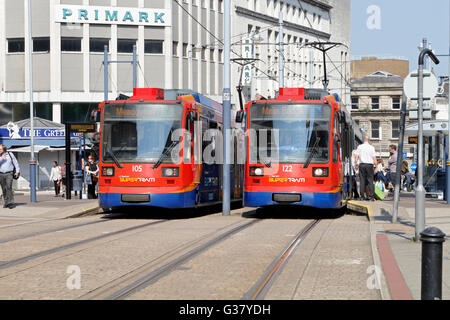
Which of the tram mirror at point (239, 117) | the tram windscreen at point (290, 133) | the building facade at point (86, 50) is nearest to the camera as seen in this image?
the tram windscreen at point (290, 133)

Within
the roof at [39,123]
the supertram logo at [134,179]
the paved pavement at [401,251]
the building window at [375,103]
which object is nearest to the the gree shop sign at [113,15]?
the roof at [39,123]

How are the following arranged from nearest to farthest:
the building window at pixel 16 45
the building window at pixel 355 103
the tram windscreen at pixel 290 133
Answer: the tram windscreen at pixel 290 133 → the building window at pixel 16 45 → the building window at pixel 355 103

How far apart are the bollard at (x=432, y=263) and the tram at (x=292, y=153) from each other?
1220 centimetres

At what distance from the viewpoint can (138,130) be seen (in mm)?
19672

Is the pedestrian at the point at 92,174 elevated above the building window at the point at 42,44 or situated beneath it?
situated beneath

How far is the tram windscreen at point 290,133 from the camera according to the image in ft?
64.6

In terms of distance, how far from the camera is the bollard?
7.21 m

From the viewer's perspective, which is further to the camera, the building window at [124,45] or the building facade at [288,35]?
the building facade at [288,35]

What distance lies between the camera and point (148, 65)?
181 ft

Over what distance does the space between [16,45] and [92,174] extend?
26834mm

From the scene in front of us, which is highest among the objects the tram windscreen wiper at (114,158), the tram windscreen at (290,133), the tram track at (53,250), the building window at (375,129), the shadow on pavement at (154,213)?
the building window at (375,129)

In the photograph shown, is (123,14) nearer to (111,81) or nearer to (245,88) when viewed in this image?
(111,81)

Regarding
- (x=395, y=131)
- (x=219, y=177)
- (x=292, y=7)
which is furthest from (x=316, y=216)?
(x=395, y=131)

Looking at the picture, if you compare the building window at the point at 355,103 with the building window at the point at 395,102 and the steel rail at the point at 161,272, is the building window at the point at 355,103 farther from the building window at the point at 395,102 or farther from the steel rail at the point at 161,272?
the steel rail at the point at 161,272
